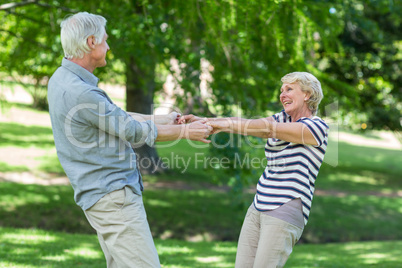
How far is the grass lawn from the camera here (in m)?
5.61

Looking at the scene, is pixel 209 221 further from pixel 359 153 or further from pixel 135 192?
pixel 359 153

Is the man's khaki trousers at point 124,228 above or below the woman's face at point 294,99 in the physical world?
below

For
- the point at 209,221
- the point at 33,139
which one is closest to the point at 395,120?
the point at 209,221

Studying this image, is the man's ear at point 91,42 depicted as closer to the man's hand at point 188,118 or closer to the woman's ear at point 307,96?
the man's hand at point 188,118

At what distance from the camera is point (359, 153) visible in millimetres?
25906

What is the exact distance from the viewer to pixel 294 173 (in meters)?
2.90

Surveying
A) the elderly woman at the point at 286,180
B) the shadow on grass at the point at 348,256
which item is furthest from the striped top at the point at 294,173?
the shadow on grass at the point at 348,256

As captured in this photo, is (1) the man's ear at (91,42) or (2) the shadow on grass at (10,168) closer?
(1) the man's ear at (91,42)

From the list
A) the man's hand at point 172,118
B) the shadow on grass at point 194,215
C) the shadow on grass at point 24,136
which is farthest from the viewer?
the shadow on grass at point 24,136

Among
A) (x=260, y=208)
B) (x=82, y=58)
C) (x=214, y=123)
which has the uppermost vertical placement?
(x=82, y=58)

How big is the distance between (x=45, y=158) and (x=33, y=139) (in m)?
4.29

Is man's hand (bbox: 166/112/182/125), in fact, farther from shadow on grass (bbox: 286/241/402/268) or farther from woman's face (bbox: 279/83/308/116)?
shadow on grass (bbox: 286/241/402/268)

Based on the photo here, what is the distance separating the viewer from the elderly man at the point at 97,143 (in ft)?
8.32

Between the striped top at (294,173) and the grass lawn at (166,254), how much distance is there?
2977mm
